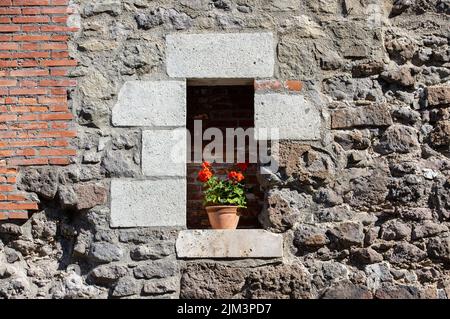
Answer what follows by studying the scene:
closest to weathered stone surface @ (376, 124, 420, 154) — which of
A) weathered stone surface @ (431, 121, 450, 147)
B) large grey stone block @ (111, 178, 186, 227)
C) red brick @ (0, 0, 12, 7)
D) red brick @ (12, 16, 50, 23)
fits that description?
weathered stone surface @ (431, 121, 450, 147)

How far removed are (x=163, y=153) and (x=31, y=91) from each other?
0.94 metres

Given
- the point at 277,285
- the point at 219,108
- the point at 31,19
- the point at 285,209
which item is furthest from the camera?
the point at 219,108

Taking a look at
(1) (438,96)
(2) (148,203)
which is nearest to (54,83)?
(2) (148,203)

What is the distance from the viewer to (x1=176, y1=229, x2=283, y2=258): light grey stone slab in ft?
14.2

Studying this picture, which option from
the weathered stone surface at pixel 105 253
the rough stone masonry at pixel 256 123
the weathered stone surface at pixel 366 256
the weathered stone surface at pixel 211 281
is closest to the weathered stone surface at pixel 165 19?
the rough stone masonry at pixel 256 123

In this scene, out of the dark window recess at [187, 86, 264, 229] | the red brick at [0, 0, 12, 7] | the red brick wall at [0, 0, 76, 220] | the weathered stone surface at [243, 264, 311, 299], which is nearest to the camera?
the weathered stone surface at [243, 264, 311, 299]

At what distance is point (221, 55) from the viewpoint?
14.8 feet

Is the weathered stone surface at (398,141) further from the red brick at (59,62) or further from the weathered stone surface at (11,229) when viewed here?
the weathered stone surface at (11,229)

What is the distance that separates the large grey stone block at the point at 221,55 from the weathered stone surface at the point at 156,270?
3.98 feet

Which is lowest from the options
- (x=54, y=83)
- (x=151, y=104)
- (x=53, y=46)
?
(x=151, y=104)

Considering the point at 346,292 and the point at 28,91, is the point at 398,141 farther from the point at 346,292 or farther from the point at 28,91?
the point at 28,91

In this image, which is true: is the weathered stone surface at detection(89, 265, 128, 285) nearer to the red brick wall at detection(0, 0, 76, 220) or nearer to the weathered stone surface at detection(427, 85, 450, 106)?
the red brick wall at detection(0, 0, 76, 220)

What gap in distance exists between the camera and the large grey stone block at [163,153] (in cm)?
443

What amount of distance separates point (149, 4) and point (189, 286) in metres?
1.85
